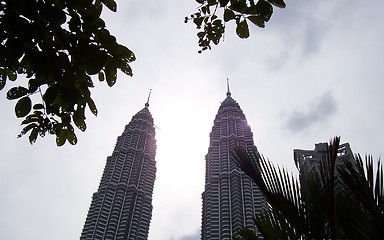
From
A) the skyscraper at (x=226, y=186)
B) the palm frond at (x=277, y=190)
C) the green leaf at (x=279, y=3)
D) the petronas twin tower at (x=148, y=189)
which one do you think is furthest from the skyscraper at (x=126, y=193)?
the green leaf at (x=279, y=3)

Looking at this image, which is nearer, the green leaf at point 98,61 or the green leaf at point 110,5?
the green leaf at point 98,61

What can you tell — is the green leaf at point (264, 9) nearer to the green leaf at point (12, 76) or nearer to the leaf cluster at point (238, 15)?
the leaf cluster at point (238, 15)

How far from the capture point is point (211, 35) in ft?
9.51

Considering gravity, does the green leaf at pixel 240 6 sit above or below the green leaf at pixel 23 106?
above

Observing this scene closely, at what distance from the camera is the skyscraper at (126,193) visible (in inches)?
2749

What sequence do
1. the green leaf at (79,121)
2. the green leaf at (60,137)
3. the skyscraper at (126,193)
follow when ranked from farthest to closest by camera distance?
the skyscraper at (126,193) < the green leaf at (60,137) < the green leaf at (79,121)

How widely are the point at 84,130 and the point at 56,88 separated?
1.46 ft

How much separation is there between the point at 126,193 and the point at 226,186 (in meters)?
25.5

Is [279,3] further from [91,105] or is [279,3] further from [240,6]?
[91,105]

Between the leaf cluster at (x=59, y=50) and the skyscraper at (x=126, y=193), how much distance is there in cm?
7298

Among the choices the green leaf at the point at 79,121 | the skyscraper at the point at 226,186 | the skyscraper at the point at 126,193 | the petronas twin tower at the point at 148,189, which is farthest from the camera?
the skyscraper at the point at 126,193

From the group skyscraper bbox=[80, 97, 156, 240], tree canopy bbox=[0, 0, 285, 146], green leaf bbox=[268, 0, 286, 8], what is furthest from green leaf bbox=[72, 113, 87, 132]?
skyscraper bbox=[80, 97, 156, 240]

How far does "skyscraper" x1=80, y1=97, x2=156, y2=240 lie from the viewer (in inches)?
2749

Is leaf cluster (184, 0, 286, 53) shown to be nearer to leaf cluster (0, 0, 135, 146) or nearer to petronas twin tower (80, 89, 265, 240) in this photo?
leaf cluster (0, 0, 135, 146)
